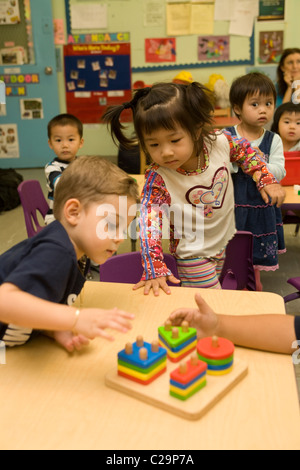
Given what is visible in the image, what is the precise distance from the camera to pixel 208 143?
1583 mm

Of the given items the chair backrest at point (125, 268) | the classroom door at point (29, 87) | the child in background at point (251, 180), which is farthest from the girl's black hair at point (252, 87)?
the classroom door at point (29, 87)

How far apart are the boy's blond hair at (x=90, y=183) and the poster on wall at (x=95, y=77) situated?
427cm

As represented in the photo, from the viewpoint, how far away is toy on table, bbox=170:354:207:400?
0.75m

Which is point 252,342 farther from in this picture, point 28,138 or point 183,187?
point 28,138

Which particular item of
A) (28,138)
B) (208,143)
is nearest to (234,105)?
(208,143)

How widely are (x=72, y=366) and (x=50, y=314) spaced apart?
162mm

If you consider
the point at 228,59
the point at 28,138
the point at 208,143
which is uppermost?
the point at 228,59

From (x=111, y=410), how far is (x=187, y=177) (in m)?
0.94

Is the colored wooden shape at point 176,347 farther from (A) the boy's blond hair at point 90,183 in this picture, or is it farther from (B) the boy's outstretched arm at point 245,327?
(A) the boy's blond hair at point 90,183

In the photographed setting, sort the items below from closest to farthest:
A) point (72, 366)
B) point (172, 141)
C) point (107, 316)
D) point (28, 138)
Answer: point (107, 316) → point (72, 366) → point (172, 141) → point (28, 138)

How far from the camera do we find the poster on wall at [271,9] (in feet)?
16.1

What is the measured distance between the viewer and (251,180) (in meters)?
2.00

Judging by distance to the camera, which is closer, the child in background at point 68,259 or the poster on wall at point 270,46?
the child in background at point 68,259

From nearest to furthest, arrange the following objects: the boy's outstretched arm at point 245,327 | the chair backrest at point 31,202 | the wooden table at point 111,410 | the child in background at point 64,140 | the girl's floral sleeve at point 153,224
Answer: the wooden table at point 111,410 → the boy's outstretched arm at point 245,327 → the girl's floral sleeve at point 153,224 → the chair backrest at point 31,202 → the child in background at point 64,140
